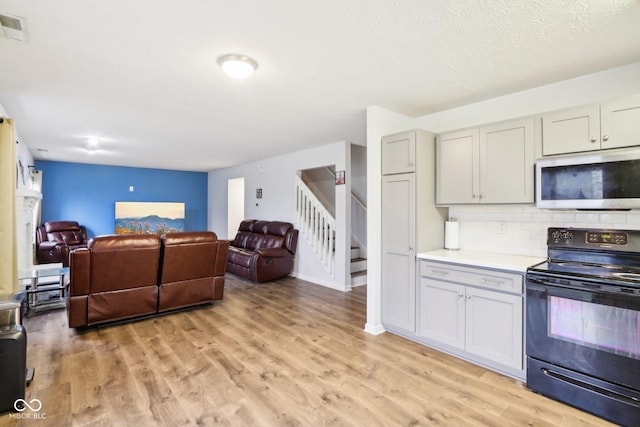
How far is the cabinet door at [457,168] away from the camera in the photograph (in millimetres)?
2861

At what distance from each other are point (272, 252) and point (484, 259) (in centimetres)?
362

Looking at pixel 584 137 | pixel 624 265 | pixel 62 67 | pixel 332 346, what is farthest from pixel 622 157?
pixel 62 67

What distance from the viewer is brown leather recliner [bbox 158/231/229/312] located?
3650 millimetres

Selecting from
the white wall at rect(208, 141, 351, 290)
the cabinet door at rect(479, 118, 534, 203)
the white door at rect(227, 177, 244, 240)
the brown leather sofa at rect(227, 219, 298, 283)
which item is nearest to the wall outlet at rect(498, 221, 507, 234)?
the cabinet door at rect(479, 118, 534, 203)

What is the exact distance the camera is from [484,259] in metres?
2.62

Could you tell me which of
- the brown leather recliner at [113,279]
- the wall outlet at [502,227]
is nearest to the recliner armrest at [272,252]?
the brown leather recliner at [113,279]

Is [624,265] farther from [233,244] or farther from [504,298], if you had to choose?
[233,244]

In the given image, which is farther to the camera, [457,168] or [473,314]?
[457,168]

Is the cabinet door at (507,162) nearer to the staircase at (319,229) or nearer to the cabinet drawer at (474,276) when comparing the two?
the cabinet drawer at (474,276)

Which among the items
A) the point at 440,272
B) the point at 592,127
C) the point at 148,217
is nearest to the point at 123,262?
the point at 440,272

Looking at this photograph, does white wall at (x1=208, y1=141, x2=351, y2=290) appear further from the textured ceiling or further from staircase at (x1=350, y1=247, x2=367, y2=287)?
the textured ceiling

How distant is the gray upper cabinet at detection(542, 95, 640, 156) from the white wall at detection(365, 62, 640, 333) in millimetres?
309

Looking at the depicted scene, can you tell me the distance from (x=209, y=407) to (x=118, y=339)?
5.32 ft

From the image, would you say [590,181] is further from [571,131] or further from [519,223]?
[519,223]
